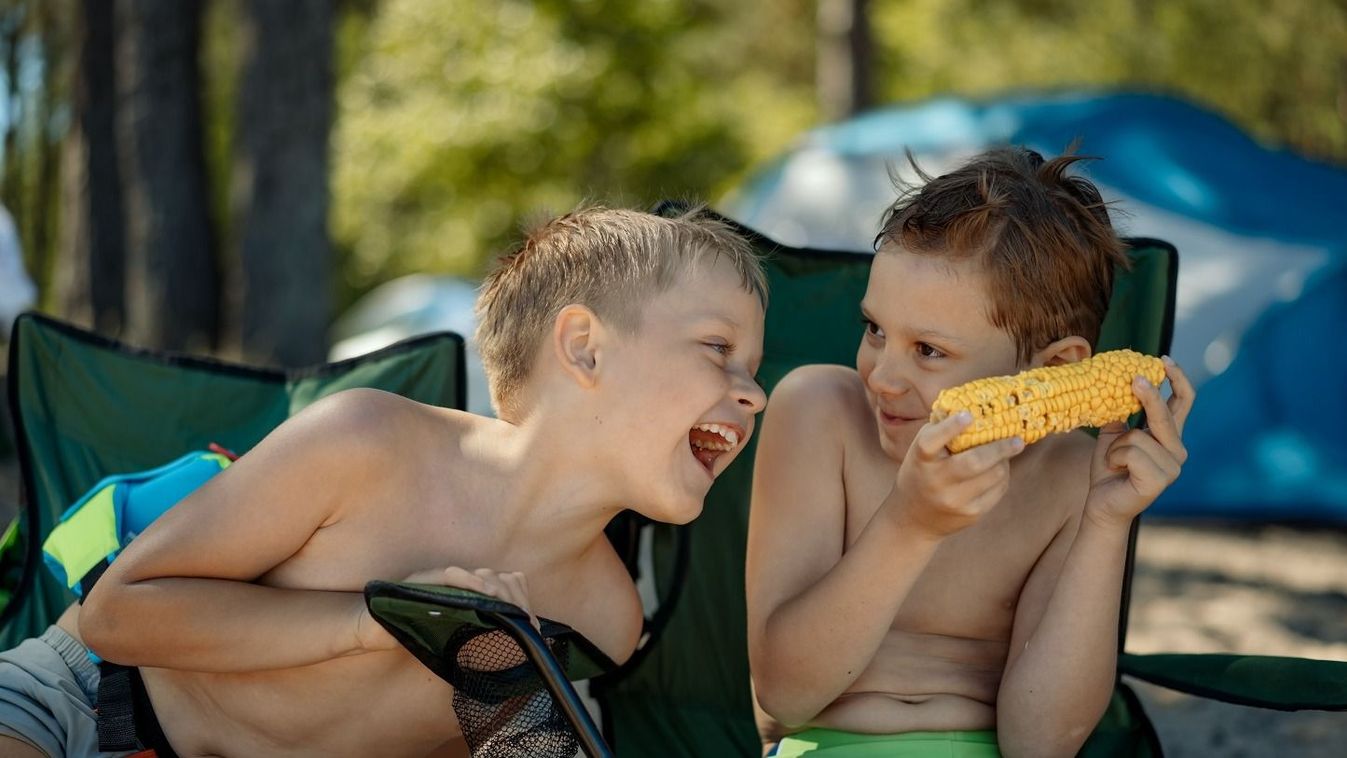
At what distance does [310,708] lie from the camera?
2.04m

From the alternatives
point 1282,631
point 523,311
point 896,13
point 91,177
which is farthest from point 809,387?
point 896,13

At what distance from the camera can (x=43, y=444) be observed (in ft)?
9.62

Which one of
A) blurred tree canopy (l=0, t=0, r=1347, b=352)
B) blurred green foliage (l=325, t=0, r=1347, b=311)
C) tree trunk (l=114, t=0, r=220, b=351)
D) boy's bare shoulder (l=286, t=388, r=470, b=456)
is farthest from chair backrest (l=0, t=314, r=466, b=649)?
blurred green foliage (l=325, t=0, r=1347, b=311)

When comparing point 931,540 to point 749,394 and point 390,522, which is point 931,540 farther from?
point 390,522

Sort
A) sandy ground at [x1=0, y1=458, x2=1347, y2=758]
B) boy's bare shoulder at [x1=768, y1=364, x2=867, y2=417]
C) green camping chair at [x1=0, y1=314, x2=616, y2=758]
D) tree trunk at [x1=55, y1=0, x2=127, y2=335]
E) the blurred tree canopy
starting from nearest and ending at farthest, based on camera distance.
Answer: boy's bare shoulder at [x1=768, y1=364, x2=867, y2=417] → green camping chair at [x1=0, y1=314, x2=616, y2=758] → sandy ground at [x1=0, y1=458, x2=1347, y2=758] → tree trunk at [x1=55, y1=0, x2=127, y2=335] → the blurred tree canopy

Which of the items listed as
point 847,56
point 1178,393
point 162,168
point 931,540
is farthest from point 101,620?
point 847,56

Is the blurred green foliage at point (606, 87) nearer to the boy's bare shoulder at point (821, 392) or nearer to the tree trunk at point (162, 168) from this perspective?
the tree trunk at point (162, 168)

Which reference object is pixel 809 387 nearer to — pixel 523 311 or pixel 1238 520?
pixel 523 311

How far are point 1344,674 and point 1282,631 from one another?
273 cm

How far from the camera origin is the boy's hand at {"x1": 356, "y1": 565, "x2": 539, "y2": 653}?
184 centimetres

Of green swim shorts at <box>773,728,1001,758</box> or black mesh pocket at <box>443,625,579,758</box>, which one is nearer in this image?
black mesh pocket at <box>443,625,579,758</box>

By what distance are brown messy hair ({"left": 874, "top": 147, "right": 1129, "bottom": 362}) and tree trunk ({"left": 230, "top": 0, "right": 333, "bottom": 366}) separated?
5.05 meters

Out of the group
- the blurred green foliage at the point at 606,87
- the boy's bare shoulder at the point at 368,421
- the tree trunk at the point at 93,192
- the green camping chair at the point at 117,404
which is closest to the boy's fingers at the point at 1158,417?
the boy's bare shoulder at the point at 368,421

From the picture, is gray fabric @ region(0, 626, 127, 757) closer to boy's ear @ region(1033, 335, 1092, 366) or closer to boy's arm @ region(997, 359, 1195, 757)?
boy's arm @ region(997, 359, 1195, 757)
